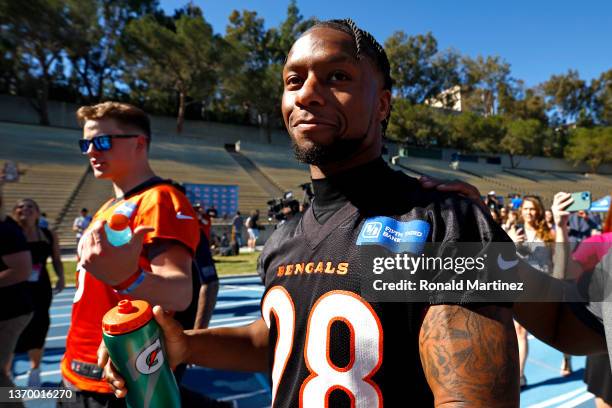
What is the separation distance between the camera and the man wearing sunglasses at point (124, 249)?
147cm

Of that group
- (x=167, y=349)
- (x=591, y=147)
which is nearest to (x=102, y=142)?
(x=167, y=349)

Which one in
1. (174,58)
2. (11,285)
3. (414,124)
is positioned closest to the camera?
(11,285)

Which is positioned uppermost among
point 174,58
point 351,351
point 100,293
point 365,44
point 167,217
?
point 174,58

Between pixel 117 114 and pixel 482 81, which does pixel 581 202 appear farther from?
pixel 482 81

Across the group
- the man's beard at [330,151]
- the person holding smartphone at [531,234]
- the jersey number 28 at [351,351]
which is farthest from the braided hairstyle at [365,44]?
the person holding smartphone at [531,234]

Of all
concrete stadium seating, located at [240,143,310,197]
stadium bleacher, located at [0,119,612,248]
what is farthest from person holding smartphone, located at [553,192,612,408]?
concrete stadium seating, located at [240,143,310,197]

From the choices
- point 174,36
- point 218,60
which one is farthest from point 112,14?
point 218,60

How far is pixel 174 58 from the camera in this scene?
35.1m

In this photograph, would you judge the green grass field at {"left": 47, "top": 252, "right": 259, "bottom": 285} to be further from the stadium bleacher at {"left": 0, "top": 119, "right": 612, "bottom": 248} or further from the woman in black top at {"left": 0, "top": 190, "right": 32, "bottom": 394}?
the woman in black top at {"left": 0, "top": 190, "right": 32, "bottom": 394}

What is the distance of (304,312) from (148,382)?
51cm

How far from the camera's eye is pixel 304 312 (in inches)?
48.1

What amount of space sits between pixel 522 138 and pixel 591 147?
Result: 33.9ft

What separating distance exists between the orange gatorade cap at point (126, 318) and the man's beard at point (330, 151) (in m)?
0.66

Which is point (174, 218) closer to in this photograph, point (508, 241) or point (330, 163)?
point (330, 163)
